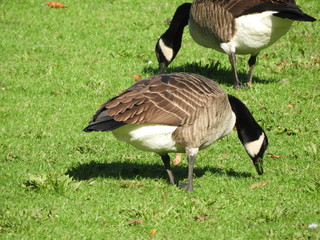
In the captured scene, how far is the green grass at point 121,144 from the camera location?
608 cm

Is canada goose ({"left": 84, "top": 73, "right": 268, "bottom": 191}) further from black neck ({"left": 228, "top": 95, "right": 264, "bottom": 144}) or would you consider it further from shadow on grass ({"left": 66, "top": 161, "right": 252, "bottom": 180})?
shadow on grass ({"left": 66, "top": 161, "right": 252, "bottom": 180})

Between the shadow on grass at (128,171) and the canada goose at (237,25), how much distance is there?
3.08 meters

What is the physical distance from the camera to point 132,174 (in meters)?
7.46

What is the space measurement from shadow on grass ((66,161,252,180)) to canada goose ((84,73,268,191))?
630mm

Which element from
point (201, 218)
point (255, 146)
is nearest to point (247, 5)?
point (255, 146)

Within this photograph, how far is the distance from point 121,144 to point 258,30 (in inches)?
127

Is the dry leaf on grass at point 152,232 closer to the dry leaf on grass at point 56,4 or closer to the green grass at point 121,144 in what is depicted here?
the green grass at point 121,144

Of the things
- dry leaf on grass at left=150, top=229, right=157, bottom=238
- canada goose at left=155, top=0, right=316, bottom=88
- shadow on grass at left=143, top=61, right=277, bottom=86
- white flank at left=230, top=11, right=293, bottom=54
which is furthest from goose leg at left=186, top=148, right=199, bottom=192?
shadow on grass at left=143, top=61, right=277, bottom=86

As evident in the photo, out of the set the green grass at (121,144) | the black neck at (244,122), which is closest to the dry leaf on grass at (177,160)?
the green grass at (121,144)

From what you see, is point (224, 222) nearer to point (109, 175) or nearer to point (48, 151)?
point (109, 175)

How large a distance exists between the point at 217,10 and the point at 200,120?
4.31m

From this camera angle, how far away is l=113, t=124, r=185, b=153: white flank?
253 inches

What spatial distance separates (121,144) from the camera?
27.7 ft

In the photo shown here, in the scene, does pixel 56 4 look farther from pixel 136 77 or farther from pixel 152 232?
pixel 152 232
